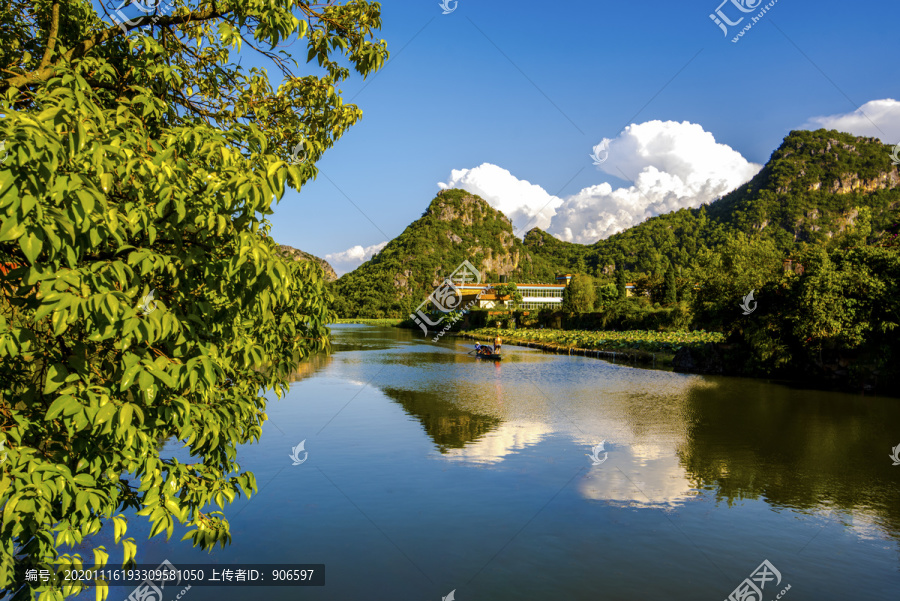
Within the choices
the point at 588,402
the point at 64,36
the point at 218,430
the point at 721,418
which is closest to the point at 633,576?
the point at 218,430

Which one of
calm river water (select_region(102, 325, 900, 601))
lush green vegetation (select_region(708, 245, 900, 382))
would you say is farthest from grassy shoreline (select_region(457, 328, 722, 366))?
calm river water (select_region(102, 325, 900, 601))

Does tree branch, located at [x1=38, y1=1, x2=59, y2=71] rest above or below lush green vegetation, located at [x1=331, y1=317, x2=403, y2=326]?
above

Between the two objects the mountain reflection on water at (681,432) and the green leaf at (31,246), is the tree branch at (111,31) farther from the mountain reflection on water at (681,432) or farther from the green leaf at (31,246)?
the mountain reflection on water at (681,432)

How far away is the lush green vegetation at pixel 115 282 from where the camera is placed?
10.8ft

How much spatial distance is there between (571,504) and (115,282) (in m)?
11.9

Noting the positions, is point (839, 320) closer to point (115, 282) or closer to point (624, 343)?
point (624, 343)

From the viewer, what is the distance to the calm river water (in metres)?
9.88

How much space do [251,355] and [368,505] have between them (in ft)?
31.2

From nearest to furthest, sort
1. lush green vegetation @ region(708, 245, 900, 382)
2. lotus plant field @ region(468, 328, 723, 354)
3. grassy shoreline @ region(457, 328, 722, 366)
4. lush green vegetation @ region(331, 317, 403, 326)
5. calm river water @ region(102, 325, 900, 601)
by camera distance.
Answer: calm river water @ region(102, 325, 900, 601) < lush green vegetation @ region(708, 245, 900, 382) < grassy shoreline @ region(457, 328, 722, 366) < lotus plant field @ region(468, 328, 723, 354) < lush green vegetation @ region(331, 317, 403, 326)

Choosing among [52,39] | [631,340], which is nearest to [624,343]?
[631,340]

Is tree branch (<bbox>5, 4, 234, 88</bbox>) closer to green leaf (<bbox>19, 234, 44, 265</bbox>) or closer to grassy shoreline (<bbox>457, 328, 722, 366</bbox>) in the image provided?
green leaf (<bbox>19, 234, 44, 265</bbox>)

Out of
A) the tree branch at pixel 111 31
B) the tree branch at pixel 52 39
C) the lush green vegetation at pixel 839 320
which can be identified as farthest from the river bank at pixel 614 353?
the tree branch at pixel 52 39

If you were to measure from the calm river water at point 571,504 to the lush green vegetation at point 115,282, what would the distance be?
20.2 ft

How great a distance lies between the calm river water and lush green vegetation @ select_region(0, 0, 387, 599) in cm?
617
